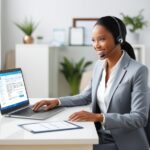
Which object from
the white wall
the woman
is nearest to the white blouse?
the woman

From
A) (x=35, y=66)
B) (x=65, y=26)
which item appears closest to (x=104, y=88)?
(x=35, y=66)

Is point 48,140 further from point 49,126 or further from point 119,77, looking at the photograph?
point 119,77

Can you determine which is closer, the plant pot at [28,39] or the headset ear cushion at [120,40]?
the headset ear cushion at [120,40]

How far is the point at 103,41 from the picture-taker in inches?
83.9

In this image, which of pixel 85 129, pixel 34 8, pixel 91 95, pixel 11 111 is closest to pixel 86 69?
pixel 34 8

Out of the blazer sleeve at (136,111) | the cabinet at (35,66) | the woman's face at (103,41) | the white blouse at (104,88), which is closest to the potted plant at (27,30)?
the cabinet at (35,66)

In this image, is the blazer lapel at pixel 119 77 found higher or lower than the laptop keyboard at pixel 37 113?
A: higher

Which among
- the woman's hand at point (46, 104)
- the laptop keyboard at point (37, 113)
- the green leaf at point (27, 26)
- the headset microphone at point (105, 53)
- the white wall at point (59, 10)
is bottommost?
Answer: the laptop keyboard at point (37, 113)

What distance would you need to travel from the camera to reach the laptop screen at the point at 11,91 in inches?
82.1

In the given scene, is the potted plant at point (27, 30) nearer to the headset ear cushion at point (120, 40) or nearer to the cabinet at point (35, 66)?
the cabinet at point (35, 66)

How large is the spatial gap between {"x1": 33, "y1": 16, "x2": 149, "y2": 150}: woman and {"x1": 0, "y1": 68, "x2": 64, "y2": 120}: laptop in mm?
Answer: 86

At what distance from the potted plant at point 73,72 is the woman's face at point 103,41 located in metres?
3.71

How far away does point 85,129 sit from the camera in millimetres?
1744

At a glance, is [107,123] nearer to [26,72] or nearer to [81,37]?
[26,72]
